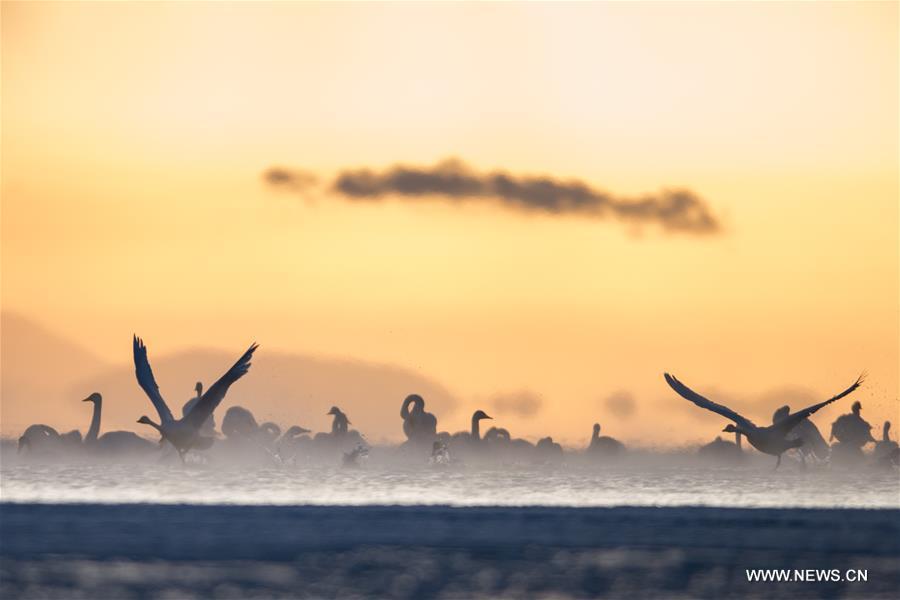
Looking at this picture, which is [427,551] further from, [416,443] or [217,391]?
[416,443]

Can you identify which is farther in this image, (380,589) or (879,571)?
(879,571)

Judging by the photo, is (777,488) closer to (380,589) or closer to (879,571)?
(879,571)

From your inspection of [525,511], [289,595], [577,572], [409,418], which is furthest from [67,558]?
[409,418]

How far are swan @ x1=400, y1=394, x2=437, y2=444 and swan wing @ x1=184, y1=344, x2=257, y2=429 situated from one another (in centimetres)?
2667

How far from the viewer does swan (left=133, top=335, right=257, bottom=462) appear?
71.0 metres

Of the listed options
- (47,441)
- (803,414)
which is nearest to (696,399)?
(803,414)

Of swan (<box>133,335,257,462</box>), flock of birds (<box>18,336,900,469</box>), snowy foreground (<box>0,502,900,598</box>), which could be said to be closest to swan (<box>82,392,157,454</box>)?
flock of birds (<box>18,336,900,469</box>)

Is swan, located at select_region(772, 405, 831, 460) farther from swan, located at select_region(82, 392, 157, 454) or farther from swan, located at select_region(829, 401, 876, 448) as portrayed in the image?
swan, located at select_region(82, 392, 157, 454)

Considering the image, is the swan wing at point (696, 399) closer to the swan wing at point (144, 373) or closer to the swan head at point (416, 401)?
the swan wing at point (144, 373)

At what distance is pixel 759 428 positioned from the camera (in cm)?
8331

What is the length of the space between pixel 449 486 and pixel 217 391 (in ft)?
51.8

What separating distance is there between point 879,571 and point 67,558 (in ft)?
70.7

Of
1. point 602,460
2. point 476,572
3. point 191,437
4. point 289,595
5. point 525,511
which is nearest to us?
point 289,595

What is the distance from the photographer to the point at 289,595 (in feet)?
177
